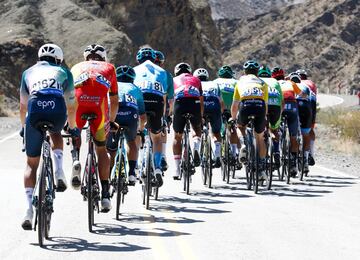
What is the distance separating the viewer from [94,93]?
31.4ft

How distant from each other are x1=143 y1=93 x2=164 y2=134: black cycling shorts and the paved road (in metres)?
1.09

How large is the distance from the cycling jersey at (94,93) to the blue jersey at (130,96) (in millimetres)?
1330

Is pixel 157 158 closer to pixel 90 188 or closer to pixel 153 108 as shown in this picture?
pixel 153 108

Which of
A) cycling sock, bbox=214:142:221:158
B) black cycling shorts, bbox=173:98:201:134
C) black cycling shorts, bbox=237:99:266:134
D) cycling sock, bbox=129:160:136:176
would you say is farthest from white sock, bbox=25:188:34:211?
cycling sock, bbox=214:142:221:158

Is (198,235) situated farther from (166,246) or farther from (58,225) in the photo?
(58,225)

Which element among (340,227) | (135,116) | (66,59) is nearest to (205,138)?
(135,116)

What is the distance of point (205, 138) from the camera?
1445 centimetres

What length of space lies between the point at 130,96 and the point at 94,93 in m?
1.52

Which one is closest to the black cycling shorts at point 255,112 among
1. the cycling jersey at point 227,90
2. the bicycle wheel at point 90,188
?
the cycling jersey at point 227,90

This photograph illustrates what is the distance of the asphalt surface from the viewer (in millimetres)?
8133

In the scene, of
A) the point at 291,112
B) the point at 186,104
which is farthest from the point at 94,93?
the point at 291,112

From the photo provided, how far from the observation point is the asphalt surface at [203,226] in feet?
26.7

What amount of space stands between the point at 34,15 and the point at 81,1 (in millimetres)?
5960

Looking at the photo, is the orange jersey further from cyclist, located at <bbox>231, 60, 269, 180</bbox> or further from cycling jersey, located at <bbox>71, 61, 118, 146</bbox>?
cycling jersey, located at <bbox>71, 61, 118, 146</bbox>
